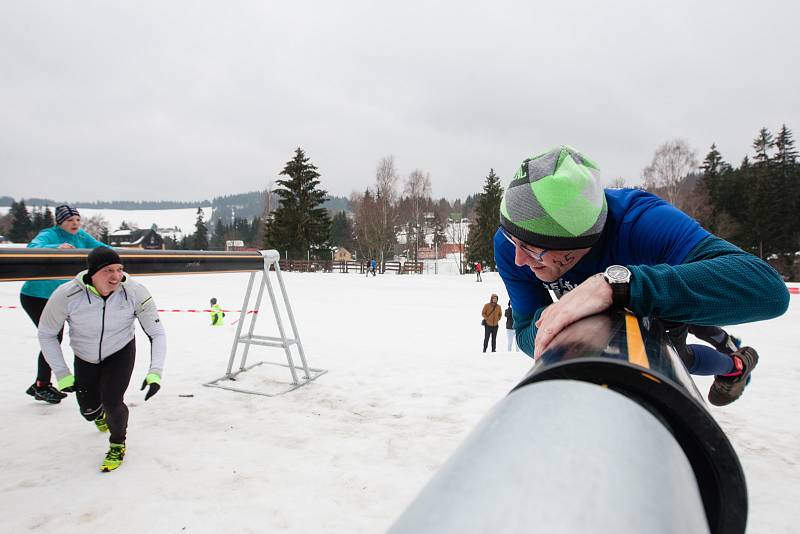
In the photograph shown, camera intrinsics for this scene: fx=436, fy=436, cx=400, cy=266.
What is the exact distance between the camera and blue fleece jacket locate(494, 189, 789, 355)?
1191 mm

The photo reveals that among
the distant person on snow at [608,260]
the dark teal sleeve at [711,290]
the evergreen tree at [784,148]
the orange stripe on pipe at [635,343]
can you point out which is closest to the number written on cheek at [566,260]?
the distant person on snow at [608,260]

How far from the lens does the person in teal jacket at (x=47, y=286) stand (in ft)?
15.7

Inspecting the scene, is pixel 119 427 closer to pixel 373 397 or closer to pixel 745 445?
pixel 373 397

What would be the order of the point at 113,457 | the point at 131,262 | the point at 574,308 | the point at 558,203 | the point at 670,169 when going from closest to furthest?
the point at 574,308, the point at 558,203, the point at 113,457, the point at 131,262, the point at 670,169

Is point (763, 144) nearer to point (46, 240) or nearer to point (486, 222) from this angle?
point (486, 222)

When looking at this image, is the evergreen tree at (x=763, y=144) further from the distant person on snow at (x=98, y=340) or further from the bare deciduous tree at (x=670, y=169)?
the distant person on snow at (x=98, y=340)

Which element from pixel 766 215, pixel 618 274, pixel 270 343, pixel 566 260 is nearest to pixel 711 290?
pixel 618 274

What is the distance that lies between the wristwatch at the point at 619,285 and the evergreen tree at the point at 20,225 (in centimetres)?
8761

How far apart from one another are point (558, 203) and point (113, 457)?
4011 mm

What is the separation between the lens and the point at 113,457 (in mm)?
3588

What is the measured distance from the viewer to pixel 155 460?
3.71 metres

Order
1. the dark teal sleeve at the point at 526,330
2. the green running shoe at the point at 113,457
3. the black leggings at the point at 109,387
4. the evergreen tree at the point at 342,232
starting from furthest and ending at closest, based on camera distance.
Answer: the evergreen tree at the point at 342,232 < the black leggings at the point at 109,387 < the green running shoe at the point at 113,457 < the dark teal sleeve at the point at 526,330

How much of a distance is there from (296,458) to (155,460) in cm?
119

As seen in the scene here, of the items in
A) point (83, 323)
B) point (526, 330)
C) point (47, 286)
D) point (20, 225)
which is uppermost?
point (20, 225)
